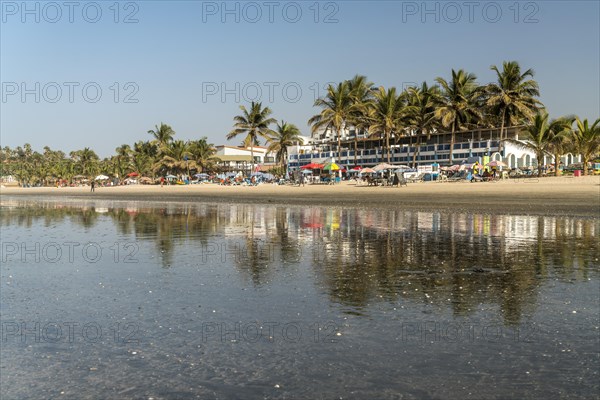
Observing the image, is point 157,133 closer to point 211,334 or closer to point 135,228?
point 135,228

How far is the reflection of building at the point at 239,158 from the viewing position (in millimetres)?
109375

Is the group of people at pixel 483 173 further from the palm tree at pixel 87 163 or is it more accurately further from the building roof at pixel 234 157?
the palm tree at pixel 87 163

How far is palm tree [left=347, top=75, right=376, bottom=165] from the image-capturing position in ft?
221

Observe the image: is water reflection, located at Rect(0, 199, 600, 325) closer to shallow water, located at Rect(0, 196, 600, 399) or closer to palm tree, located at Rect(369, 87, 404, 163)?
shallow water, located at Rect(0, 196, 600, 399)

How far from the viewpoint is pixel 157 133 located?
106 metres

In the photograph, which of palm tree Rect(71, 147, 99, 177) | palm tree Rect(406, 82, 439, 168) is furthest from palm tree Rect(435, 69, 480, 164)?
palm tree Rect(71, 147, 99, 177)

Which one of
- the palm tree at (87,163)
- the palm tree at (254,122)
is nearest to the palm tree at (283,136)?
the palm tree at (254,122)

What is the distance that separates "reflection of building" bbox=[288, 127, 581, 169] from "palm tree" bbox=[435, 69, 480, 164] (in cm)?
220

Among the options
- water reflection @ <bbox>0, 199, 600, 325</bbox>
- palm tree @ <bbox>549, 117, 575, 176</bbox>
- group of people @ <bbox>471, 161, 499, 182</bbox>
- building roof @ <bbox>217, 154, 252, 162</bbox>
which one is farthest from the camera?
building roof @ <bbox>217, 154, 252, 162</bbox>

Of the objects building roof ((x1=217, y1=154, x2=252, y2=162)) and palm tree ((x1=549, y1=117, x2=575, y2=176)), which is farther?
building roof ((x1=217, y1=154, x2=252, y2=162))

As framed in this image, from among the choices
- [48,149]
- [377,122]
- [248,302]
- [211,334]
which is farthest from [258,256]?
[48,149]

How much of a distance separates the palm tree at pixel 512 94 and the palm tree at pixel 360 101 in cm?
1491

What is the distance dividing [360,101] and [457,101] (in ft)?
48.9

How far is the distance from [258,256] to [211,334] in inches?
225
